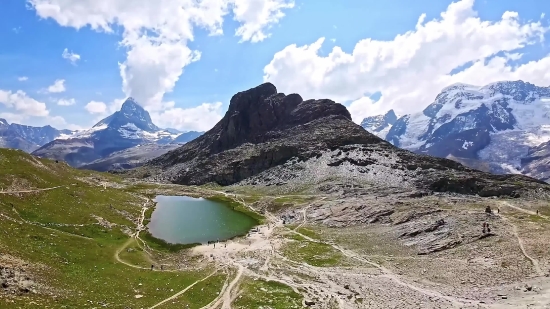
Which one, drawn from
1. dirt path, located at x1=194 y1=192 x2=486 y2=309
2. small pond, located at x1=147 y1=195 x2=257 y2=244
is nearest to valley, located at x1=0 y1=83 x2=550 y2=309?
dirt path, located at x1=194 y1=192 x2=486 y2=309

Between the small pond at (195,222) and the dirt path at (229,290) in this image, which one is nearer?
the dirt path at (229,290)

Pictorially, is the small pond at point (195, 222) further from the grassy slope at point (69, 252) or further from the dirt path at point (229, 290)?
the dirt path at point (229, 290)

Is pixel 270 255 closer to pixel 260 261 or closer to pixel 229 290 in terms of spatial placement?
pixel 260 261

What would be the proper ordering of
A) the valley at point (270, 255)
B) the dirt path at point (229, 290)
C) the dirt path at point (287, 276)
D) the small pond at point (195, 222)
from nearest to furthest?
1. the valley at point (270, 255)
2. the dirt path at point (229, 290)
3. the dirt path at point (287, 276)
4. the small pond at point (195, 222)

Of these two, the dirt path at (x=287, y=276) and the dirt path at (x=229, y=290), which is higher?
the dirt path at (x=287, y=276)

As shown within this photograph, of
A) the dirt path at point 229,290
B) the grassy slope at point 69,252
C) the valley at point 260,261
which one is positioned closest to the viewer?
the grassy slope at point 69,252

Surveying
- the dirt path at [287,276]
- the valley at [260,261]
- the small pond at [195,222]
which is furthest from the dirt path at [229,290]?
the small pond at [195,222]
